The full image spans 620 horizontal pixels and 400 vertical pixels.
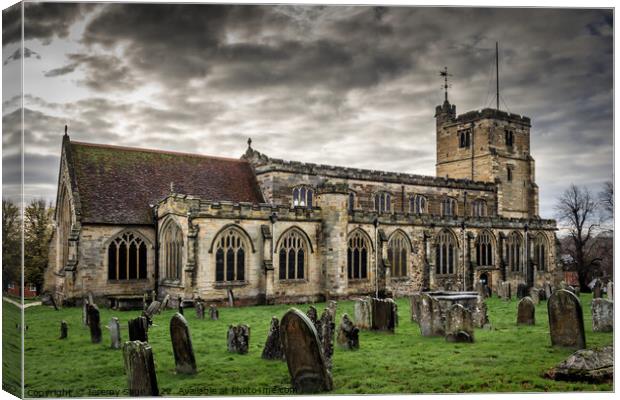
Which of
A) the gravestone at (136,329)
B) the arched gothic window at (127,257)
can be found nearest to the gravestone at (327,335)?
the gravestone at (136,329)

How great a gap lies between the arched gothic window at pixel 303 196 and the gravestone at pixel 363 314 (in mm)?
14258

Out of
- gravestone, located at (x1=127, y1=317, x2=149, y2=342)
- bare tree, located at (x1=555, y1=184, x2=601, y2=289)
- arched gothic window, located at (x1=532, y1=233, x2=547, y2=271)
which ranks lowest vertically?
gravestone, located at (x1=127, y1=317, x2=149, y2=342)

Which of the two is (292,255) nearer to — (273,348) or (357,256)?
(357,256)

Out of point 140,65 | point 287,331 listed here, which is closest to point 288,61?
point 140,65

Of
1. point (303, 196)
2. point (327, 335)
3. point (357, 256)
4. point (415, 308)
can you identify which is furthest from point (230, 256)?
point (327, 335)

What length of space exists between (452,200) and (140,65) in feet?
96.1

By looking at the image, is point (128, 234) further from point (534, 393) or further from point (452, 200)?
point (452, 200)

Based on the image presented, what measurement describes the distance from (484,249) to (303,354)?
87.6 ft

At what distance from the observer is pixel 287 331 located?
36.0 feet

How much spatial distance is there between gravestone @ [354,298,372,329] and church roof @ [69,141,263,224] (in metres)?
11.7

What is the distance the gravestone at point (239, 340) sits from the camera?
48.0ft

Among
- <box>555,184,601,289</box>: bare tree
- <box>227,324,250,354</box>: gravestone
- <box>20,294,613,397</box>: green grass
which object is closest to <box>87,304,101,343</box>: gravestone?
<box>20,294,613,397</box>: green grass

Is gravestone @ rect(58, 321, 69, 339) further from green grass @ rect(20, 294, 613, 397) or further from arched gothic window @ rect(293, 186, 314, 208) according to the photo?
arched gothic window @ rect(293, 186, 314, 208)

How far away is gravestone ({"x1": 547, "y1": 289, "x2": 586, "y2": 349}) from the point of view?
1448cm
